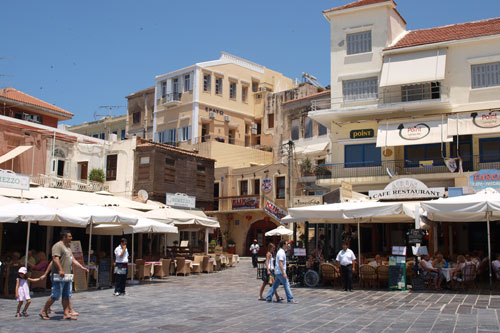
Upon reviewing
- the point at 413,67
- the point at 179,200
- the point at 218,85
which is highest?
the point at 218,85

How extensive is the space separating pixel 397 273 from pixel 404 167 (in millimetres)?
11267

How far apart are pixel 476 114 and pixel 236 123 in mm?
24213

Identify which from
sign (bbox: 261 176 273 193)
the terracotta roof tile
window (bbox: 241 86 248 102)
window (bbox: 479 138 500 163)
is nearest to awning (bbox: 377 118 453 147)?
window (bbox: 479 138 500 163)

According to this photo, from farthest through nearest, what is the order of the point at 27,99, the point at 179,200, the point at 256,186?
the point at 256,186, the point at 27,99, the point at 179,200

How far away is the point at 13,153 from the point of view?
27156 millimetres

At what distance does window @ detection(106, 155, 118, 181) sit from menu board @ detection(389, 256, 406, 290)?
69.2ft

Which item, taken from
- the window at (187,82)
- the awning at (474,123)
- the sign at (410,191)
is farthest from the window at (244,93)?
the sign at (410,191)

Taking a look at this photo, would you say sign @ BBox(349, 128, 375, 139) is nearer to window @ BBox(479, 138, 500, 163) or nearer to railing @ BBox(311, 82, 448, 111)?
railing @ BBox(311, 82, 448, 111)

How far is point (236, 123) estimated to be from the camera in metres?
45.4

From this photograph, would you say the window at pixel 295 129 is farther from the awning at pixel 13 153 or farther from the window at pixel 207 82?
the awning at pixel 13 153

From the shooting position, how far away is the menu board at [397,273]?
15.6 m

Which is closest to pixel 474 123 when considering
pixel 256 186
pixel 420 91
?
pixel 420 91

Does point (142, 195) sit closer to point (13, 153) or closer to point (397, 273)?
point (13, 153)

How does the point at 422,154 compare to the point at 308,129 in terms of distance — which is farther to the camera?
the point at 308,129
